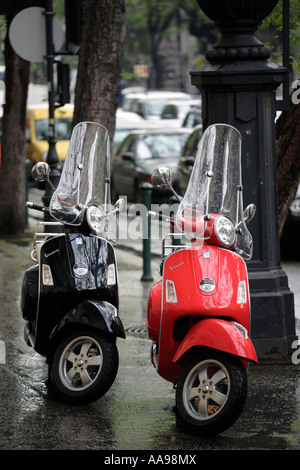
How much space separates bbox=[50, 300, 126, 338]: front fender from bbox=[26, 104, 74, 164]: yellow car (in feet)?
56.5

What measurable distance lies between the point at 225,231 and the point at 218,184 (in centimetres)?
39

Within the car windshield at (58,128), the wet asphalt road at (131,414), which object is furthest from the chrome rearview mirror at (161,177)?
the car windshield at (58,128)

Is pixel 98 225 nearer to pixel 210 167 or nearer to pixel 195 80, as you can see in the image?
pixel 210 167

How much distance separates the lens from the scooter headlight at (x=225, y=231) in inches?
226

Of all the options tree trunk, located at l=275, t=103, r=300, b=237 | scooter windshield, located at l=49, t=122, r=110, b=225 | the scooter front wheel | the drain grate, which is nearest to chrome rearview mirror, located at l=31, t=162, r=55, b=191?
scooter windshield, located at l=49, t=122, r=110, b=225

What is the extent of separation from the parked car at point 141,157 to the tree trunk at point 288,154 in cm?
1042

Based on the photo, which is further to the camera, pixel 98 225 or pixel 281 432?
pixel 98 225

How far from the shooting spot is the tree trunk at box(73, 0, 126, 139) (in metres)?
10.8

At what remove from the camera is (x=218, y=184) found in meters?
6.06

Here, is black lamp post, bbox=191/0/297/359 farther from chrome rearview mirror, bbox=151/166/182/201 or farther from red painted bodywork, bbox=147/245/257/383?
chrome rearview mirror, bbox=151/166/182/201

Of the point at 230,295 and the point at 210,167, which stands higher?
the point at 210,167

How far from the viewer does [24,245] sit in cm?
1374

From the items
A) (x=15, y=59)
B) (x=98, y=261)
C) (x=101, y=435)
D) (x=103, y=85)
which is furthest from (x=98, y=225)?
(x=15, y=59)

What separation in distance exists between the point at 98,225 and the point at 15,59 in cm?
866
